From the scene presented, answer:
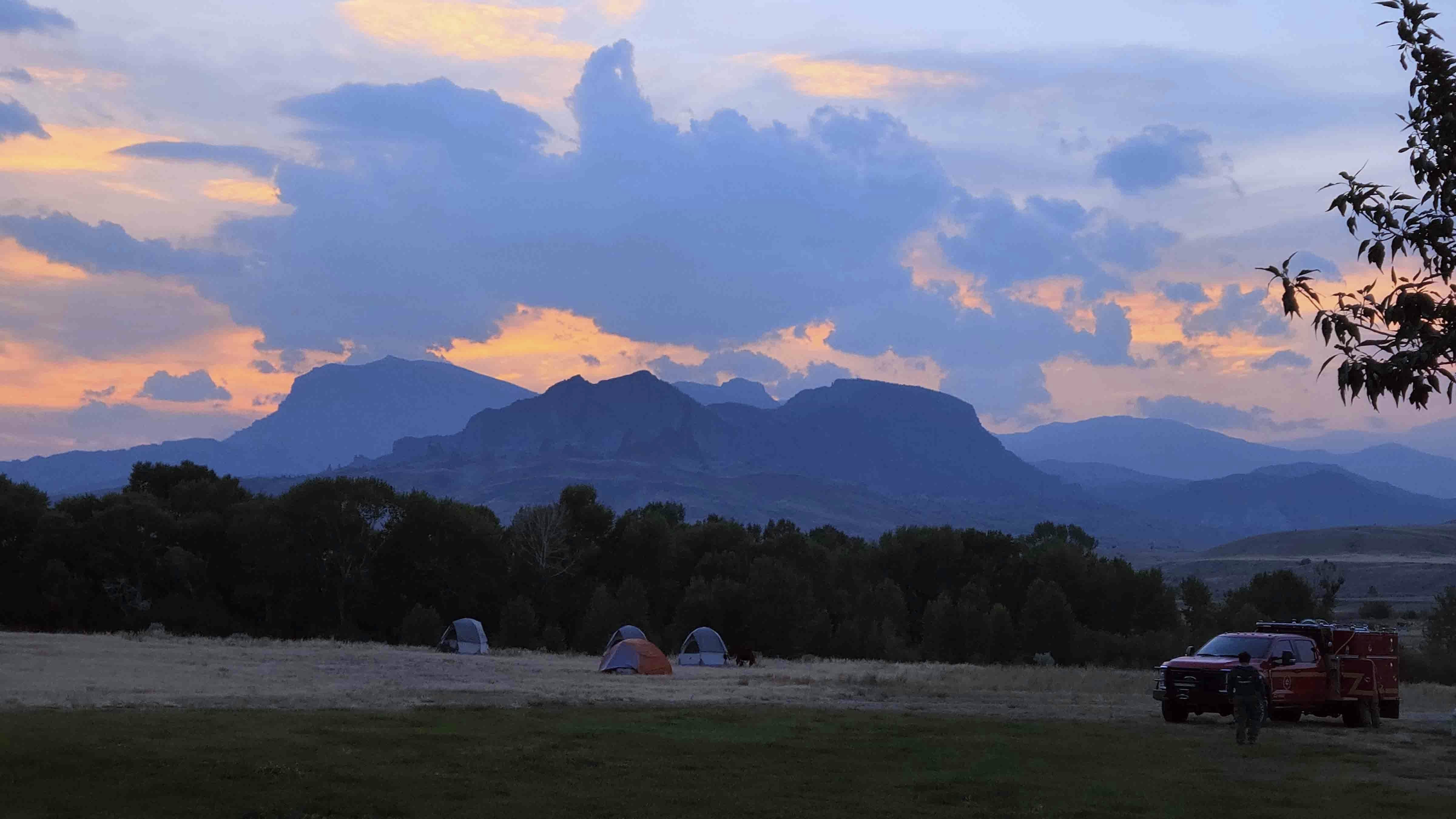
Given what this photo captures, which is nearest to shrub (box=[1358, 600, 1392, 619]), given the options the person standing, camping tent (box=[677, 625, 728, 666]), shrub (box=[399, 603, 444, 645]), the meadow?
camping tent (box=[677, 625, 728, 666])

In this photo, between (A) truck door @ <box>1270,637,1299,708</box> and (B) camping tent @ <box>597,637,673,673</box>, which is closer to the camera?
(A) truck door @ <box>1270,637,1299,708</box>

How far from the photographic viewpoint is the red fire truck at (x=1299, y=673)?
3200 cm

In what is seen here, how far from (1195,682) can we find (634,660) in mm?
25013

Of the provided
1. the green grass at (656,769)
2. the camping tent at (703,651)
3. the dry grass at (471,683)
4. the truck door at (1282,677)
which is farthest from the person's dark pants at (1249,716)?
the camping tent at (703,651)

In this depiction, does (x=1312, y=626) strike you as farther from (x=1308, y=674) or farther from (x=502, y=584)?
(x=502, y=584)

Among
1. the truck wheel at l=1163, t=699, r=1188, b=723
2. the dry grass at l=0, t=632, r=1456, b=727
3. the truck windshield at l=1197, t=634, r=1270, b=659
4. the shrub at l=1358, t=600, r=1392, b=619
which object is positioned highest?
the shrub at l=1358, t=600, r=1392, b=619

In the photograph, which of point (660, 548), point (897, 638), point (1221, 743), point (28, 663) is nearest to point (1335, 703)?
point (1221, 743)

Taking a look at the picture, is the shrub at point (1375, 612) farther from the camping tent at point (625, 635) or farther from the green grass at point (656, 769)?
the green grass at point (656, 769)

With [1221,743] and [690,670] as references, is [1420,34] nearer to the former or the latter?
[1221,743]

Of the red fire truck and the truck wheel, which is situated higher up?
the red fire truck

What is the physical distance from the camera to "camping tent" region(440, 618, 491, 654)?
67250 millimetres

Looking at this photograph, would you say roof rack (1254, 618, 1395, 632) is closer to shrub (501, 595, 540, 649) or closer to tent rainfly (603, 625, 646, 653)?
tent rainfly (603, 625, 646, 653)

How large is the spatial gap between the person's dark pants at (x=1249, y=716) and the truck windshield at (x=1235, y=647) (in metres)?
4.17

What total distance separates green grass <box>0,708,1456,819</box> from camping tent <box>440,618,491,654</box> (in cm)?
3867
